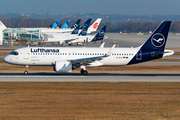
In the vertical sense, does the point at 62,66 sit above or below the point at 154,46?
below

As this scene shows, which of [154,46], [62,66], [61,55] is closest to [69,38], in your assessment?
[61,55]

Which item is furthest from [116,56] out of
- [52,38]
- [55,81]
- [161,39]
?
[52,38]

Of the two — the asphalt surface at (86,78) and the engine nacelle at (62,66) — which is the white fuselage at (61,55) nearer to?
the engine nacelle at (62,66)

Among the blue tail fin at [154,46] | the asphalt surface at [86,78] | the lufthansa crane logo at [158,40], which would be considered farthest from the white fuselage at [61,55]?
the lufthansa crane logo at [158,40]

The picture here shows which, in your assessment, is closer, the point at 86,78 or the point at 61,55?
the point at 86,78

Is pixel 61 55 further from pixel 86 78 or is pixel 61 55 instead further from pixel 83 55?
pixel 86 78

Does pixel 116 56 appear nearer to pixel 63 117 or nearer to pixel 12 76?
pixel 12 76

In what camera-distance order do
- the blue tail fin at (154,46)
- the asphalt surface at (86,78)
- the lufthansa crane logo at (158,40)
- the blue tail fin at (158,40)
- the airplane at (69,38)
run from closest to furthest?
1. the asphalt surface at (86,78)
2. the blue tail fin at (154,46)
3. the blue tail fin at (158,40)
4. the lufthansa crane logo at (158,40)
5. the airplane at (69,38)

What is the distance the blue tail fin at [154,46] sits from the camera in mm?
45594

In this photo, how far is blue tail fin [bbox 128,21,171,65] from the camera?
150ft

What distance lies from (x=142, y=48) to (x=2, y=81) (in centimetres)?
2233

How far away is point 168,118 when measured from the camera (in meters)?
23.6

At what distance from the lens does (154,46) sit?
46.2 meters

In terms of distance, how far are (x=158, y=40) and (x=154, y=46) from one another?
3.80 feet
